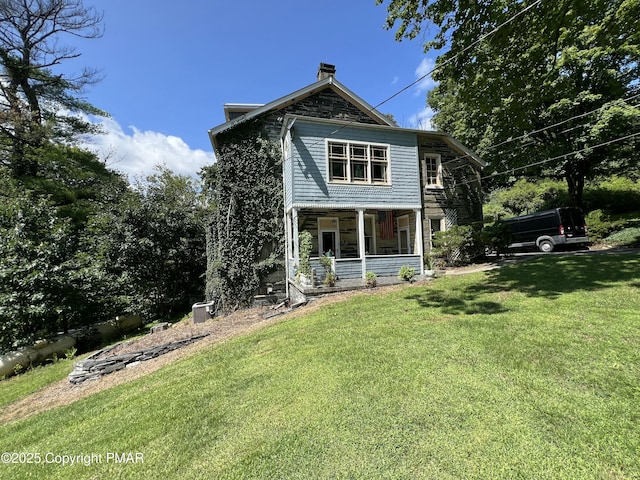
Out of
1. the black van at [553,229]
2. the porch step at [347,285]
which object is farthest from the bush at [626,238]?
the porch step at [347,285]

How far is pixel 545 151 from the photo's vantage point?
17.8 metres

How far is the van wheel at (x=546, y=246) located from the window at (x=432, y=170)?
642 centimetres

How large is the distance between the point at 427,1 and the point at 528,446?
10.1 metres

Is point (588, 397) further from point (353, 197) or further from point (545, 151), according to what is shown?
point (545, 151)

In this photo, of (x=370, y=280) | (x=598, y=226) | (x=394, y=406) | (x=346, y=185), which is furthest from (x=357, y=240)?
(x=598, y=226)

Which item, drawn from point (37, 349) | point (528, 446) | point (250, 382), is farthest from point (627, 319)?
point (37, 349)

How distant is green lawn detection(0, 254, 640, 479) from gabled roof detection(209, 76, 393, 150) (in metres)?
9.81

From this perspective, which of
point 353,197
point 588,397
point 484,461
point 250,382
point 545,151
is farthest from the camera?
point 545,151

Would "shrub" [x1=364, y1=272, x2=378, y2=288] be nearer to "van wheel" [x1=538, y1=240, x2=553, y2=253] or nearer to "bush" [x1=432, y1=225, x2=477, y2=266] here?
"bush" [x1=432, y1=225, x2=477, y2=266]

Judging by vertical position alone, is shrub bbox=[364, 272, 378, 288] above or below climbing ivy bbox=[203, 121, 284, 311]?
below

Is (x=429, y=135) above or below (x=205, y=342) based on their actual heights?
above

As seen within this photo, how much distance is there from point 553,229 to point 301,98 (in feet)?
46.7

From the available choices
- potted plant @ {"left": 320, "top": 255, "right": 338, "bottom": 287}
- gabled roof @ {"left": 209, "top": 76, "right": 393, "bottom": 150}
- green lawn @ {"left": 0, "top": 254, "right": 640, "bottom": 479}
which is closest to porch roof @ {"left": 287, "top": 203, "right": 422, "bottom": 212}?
potted plant @ {"left": 320, "top": 255, "right": 338, "bottom": 287}

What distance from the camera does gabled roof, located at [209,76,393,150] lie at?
1236 centimetres
